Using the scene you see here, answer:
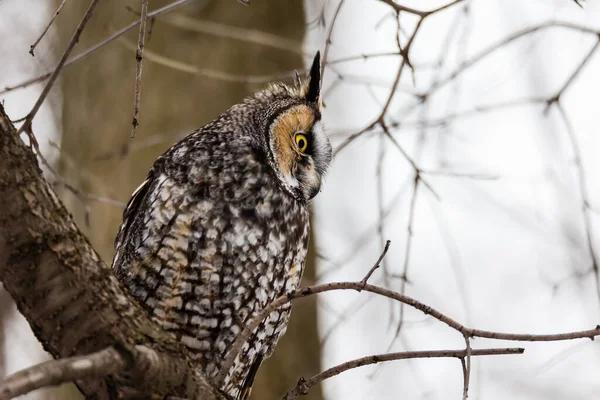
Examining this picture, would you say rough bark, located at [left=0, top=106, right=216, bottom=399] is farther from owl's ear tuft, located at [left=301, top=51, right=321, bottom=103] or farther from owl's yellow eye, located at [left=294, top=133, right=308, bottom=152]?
owl's ear tuft, located at [left=301, top=51, right=321, bottom=103]

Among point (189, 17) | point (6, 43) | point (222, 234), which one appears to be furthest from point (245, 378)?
point (6, 43)

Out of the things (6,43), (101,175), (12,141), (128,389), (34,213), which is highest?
(6,43)

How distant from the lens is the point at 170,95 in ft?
11.8

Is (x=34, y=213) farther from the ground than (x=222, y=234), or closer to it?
closer to it

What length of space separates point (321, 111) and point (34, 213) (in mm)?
1556

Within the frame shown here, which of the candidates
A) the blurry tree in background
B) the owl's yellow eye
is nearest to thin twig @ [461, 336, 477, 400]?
the owl's yellow eye

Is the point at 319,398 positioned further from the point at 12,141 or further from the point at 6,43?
the point at 6,43

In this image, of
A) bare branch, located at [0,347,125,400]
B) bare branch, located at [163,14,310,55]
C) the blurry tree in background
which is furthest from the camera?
the blurry tree in background

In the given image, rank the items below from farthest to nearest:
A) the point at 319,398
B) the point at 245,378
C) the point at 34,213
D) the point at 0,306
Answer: the point at 0,306
the point at 319,398
the point at 245,378
the point at 34,213

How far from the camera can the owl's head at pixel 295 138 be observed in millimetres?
2596

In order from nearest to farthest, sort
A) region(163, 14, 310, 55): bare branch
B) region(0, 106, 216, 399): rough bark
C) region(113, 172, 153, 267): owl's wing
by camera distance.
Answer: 1. region(0, 106, 216, 399): rough bark
2. region(113, 172, 153, 267): owl's wing
3. region(163, 14, 310, 55): bare branch

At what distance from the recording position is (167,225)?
2281 mm

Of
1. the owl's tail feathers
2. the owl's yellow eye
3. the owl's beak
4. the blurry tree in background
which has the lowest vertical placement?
the owl's tail feathers

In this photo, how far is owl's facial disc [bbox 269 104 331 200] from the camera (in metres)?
2.60
